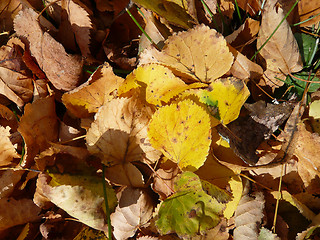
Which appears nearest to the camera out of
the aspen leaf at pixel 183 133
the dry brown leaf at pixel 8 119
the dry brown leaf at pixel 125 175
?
the aspen leaf at pixel 183 133

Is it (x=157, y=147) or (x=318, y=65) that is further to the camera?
(x=318, y=65)

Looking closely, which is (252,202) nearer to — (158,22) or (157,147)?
(157,147)

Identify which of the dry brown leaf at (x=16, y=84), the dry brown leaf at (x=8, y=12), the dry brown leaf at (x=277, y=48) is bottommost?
the dry brown leaf at (x=277, y=48)

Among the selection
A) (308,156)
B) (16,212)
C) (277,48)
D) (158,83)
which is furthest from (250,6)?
(16,212)

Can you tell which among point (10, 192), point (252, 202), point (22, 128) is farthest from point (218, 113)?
point (10, 192)

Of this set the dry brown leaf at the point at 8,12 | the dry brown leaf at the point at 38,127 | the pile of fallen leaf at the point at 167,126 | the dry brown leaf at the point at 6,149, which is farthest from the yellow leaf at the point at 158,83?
the dry brown leaf at the point at 8,12

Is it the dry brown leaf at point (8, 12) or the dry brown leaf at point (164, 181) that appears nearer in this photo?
the dry brown leaf at point (164, 181)

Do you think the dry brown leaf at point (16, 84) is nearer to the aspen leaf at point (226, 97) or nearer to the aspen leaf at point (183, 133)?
the aspen leaf at point (183, 133)

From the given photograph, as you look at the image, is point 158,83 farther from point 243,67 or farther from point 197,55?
point 243,67
